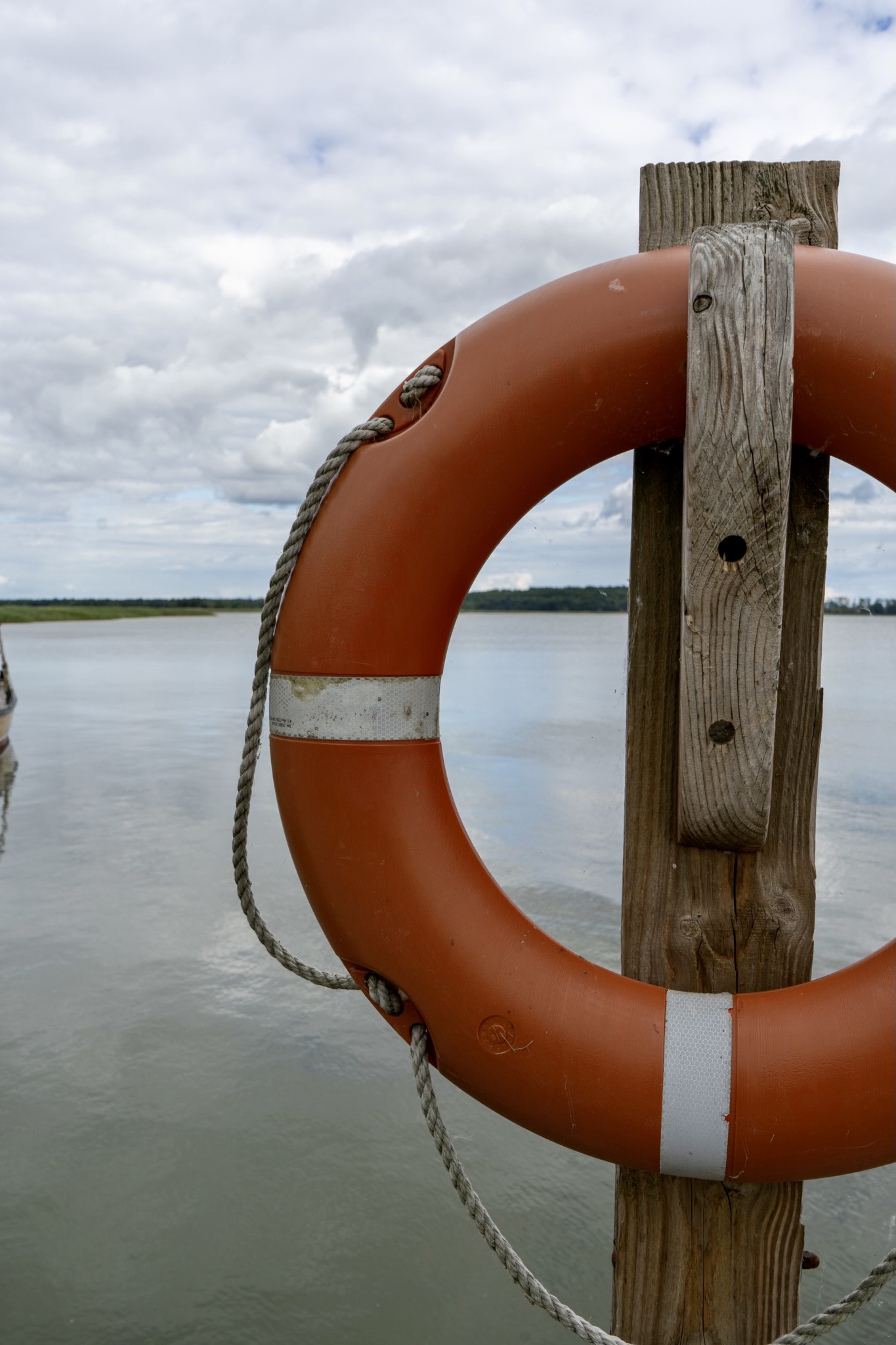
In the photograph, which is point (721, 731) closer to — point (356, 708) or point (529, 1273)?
point (356, 708)

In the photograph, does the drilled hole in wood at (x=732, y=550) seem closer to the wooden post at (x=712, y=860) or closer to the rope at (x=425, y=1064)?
the wooden post at (x=712, y=860)

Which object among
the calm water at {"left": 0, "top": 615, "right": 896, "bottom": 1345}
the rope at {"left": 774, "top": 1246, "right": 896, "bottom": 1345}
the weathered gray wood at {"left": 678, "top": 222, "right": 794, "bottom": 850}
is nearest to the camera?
the weathered gray wood at {"left": 678, "top": 222, "right": 794, "bottom": 850}

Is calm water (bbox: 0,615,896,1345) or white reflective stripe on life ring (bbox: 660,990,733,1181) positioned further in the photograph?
calm water (bbox: 0,615,896,1345)

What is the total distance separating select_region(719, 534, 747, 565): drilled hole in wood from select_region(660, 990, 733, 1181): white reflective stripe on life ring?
1.56ft

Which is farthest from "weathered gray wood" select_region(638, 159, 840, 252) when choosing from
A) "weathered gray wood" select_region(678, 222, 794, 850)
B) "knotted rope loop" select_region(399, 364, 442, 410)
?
"knotted rope loop" select_region(399, 364, 442, 410)

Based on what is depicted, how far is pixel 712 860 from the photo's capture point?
114cm

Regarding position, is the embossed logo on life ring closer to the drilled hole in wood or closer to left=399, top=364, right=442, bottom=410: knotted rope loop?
the drilled hole in wood

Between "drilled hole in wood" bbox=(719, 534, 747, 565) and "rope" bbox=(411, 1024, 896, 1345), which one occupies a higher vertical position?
"drilled hole in wood" bbox=(719, 534, 747, 565)

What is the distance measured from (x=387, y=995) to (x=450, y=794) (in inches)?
9.8

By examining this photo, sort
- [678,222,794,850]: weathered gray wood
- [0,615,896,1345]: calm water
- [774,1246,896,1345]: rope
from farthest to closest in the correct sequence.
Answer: [0,615,896,1345]: calm water → [774,1246,896,1345]: rope → [678,222,794,850]: weathered gray wood

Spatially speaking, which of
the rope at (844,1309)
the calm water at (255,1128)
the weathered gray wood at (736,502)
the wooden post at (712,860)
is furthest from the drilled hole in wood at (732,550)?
the calm water at (255,1128)

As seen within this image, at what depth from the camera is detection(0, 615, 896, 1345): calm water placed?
2088 millimetres

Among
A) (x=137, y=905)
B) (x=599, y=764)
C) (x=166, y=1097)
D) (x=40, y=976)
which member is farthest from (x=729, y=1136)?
(x=599, y=764)

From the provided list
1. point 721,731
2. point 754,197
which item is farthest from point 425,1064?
point 754,197
